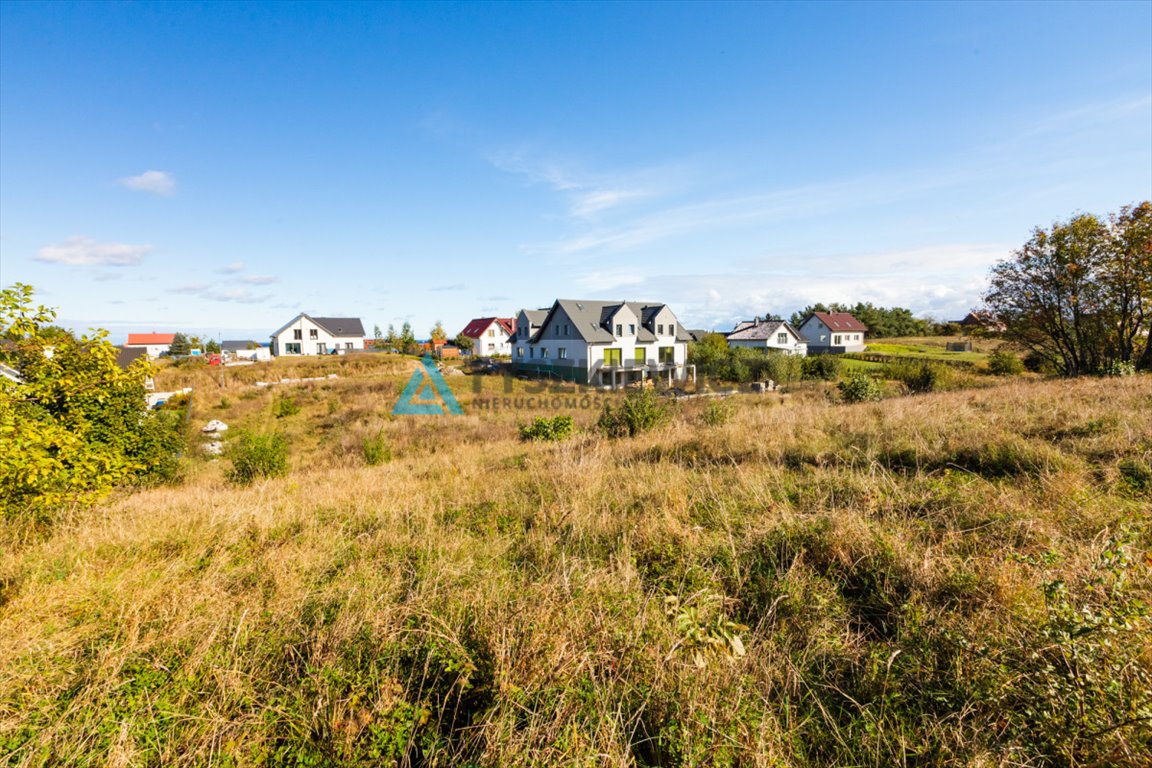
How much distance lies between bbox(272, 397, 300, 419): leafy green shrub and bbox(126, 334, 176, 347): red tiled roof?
70.9 metres

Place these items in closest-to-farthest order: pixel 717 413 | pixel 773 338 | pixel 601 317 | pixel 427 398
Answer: pixel 717 413 → pixel 427 398 → pixel 601 317 → pixel 773 338


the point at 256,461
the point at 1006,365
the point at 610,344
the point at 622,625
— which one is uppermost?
the point at 610,344

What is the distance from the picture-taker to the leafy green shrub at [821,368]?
3753 centimetres

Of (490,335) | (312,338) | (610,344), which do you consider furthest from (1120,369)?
(312,338)

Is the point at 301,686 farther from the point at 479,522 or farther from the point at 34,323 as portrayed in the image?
the point at 34,323

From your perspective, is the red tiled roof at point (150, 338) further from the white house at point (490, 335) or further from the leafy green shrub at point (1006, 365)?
the leafy green shrub at point (1006, 365)

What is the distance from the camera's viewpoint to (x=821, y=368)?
38250mm

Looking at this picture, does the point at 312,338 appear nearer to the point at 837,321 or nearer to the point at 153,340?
the point at 153,340

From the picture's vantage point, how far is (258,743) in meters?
2.31

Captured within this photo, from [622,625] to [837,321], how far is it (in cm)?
6850

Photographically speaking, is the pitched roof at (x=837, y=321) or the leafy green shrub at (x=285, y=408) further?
the pitched roof at (x=837, y=321)

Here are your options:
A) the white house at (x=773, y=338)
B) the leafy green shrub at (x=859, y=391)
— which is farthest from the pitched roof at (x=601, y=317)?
the leafy green shrub at (x=859, y=391)

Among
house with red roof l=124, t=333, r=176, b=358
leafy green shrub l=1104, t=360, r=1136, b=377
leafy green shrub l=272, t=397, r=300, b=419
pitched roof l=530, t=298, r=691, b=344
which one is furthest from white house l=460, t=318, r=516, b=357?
leafy green shrub l=1104, t=360, r=1136, b=377

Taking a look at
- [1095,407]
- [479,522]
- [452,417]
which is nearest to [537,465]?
[479,522]
